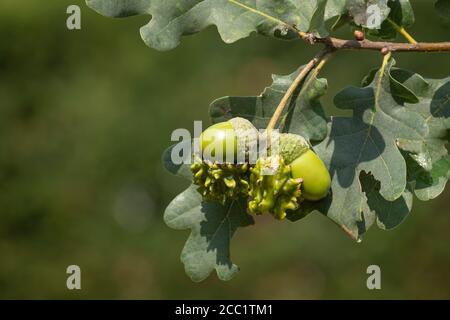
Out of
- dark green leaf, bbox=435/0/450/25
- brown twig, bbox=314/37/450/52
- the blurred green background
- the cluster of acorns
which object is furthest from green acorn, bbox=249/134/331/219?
the blurred green background

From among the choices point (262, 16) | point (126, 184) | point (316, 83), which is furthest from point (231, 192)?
point (126, 184)

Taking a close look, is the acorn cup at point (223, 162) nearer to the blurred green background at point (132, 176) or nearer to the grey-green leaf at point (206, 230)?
the grey-green leaf at point (206, 230)

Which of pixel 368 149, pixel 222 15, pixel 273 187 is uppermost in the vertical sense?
pixel 222 15

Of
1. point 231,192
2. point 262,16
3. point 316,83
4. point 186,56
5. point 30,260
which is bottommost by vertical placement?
point 231,192

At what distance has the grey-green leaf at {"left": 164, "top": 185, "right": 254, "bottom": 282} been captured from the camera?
1819mm

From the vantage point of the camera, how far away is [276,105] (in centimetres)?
171

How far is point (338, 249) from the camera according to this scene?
3752 mm

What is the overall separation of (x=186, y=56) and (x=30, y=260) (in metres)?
1.48

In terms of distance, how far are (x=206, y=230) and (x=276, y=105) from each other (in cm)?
36

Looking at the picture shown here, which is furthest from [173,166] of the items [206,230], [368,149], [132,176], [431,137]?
[132,176]

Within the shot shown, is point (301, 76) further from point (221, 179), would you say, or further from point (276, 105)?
point (221, 179)

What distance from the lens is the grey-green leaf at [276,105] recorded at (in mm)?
1667

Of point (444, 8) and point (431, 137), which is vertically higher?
point (444, 8)

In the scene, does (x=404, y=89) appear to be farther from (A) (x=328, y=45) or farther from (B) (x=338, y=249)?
(B) (x=338, y=249)
